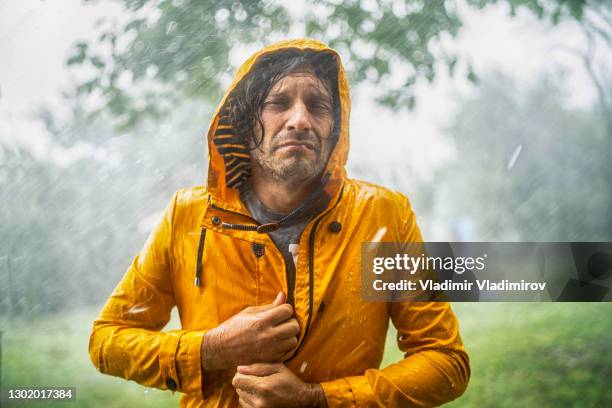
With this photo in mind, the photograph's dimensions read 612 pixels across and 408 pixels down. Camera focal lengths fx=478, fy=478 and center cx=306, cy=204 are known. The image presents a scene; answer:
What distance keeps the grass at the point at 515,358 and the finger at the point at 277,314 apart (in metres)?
0.48

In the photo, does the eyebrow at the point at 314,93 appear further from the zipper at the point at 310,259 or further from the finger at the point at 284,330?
the finger at the point at 284,330

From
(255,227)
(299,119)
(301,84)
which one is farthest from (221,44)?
(255,227)

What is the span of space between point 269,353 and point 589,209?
1.47m

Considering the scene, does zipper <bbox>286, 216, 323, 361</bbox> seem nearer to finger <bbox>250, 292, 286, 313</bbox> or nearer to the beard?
finger <bbox>250, 292, 286, 313</bbox>

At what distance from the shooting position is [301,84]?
1821 millimetres

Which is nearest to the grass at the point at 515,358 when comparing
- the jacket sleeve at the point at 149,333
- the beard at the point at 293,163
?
the jacket sleeve at the point at 149,333

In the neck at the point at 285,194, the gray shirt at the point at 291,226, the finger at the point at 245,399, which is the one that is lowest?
the finger at the point at 245,399

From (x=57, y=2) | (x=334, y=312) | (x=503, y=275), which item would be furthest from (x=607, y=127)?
(x=57, y=2)

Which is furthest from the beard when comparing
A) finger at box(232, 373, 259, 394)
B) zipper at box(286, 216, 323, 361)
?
finger at box(232, 373, 259, 394)

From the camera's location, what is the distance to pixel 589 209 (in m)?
2.03

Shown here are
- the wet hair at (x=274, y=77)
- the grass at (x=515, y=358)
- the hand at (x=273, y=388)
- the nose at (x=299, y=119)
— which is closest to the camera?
the hand at (x=273, y=388)

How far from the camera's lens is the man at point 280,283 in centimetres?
169

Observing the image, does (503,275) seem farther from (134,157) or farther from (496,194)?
(134,157)

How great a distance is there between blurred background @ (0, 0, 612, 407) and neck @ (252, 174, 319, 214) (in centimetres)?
26
